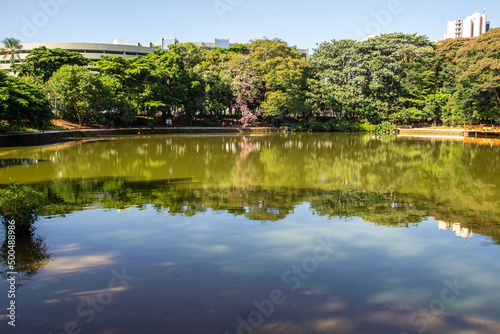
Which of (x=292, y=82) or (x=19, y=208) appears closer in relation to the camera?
(x=19, y=208)

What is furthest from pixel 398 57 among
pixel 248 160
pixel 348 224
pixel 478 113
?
pixel 348 224

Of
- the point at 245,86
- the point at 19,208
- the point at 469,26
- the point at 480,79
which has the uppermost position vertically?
the point at 469,26

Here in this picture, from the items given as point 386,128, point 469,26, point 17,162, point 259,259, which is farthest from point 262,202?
point 469,26

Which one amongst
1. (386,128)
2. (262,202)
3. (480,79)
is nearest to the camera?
(262,202)

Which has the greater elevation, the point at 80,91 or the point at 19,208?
the point at 80,91

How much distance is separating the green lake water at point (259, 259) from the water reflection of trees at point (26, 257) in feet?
0.08

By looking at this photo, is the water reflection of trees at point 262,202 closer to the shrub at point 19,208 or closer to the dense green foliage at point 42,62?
the shrub at point 19,208

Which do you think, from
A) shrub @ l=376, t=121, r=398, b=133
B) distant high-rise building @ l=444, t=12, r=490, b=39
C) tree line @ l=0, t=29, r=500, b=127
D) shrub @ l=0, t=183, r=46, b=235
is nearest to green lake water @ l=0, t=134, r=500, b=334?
shrub @ l=0, t=183, r=46, b=235

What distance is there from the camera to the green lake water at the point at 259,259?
3.77m

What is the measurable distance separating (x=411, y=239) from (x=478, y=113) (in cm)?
3526

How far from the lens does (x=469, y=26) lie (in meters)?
110

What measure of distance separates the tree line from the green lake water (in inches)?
1112

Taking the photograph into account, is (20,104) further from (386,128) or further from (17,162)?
(386,128)

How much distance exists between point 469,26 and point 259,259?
127 metres
